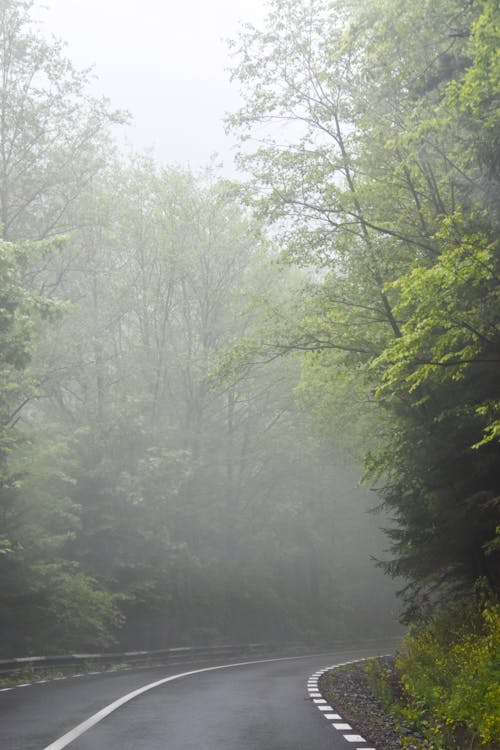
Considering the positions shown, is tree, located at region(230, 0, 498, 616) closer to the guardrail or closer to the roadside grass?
the roadside grass

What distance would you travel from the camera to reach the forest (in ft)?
49.0

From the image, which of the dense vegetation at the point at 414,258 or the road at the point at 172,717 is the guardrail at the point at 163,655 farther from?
the dense vegetation at the point at 414,258

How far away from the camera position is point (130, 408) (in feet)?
107

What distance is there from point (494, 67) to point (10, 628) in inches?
712

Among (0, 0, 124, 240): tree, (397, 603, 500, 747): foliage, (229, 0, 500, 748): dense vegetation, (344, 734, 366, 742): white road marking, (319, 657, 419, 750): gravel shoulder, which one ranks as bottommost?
(319, 657, 419, 750): gravel shoulder

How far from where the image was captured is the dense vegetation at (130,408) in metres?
23.9

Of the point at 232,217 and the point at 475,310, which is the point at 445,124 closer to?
the point at 475,310

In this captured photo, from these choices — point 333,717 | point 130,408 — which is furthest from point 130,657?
point 333,717

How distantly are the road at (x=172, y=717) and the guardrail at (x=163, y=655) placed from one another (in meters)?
1.16

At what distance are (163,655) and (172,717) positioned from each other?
1806cm

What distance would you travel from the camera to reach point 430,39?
15461 millimetres

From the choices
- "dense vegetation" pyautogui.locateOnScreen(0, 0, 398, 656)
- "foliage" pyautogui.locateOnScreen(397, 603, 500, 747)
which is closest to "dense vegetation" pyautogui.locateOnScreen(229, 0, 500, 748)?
"foliage" pyautogui.locateOnScreen(397, 603, 500, 747)

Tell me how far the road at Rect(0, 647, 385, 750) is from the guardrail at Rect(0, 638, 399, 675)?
116cm

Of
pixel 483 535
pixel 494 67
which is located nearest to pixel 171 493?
pixel 483 535
